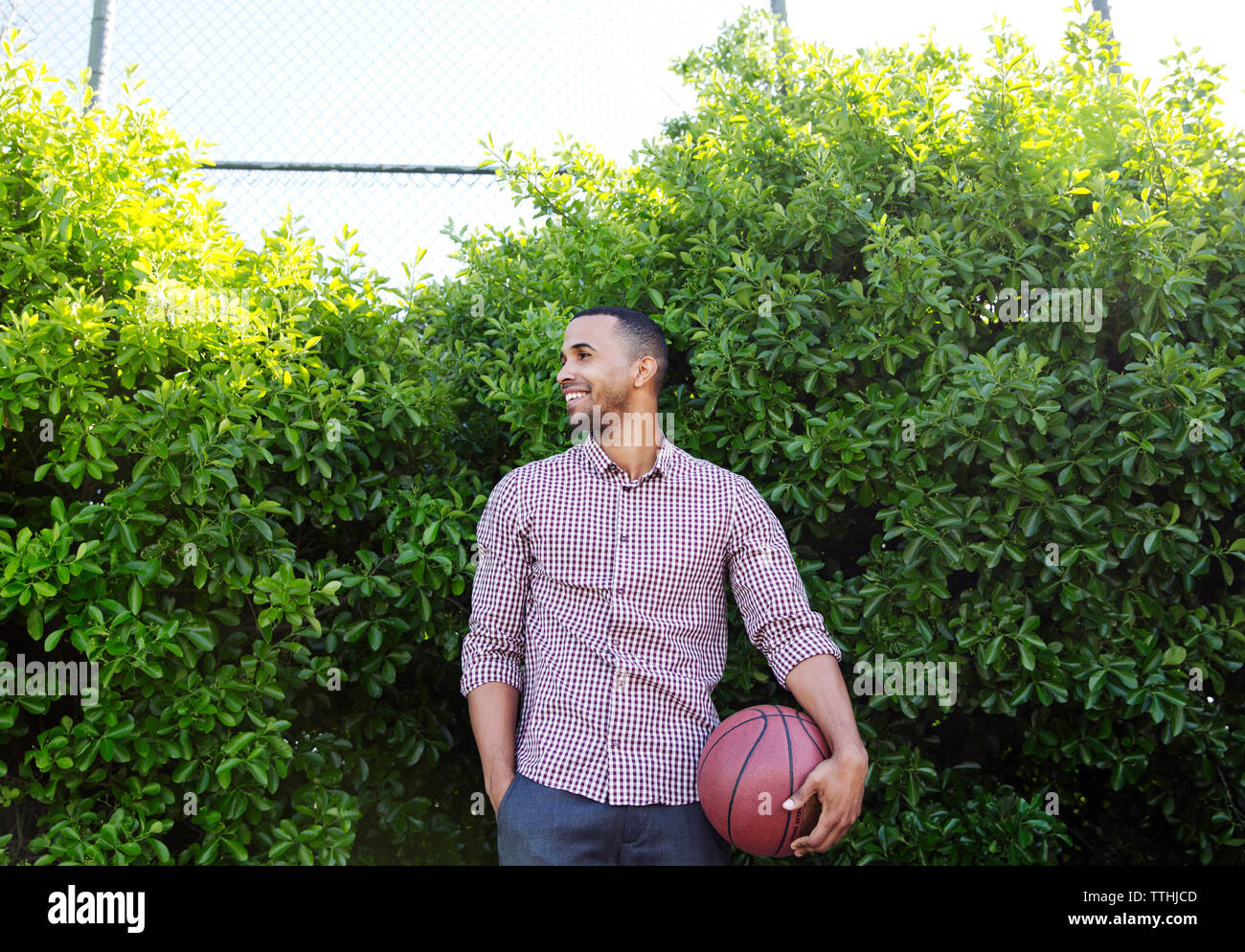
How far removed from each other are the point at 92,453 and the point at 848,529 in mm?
2663

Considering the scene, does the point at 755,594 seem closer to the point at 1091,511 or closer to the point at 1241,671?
the point at 1091,511

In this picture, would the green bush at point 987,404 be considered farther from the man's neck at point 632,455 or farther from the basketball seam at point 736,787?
the basketball seam at point 736,787

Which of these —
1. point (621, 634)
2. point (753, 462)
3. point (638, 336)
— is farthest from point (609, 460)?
point (753, 462)

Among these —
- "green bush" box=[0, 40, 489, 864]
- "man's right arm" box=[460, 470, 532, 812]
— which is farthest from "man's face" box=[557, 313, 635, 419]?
"green bush" box=[0, 40, 489, 864]

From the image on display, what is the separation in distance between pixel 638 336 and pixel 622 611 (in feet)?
3.10

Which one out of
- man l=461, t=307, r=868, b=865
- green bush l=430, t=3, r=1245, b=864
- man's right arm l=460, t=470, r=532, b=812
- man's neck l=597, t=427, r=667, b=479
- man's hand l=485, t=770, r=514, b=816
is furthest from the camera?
green bush l=430, t=3, r=1245, b=864

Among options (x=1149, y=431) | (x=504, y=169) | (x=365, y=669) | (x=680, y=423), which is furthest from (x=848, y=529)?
(x=504, y=169)

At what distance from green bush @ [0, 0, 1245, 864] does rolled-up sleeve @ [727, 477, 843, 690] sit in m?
0.43

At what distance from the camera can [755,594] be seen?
2834mm

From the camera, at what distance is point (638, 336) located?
10.3ft

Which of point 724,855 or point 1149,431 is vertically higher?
point 1149,431

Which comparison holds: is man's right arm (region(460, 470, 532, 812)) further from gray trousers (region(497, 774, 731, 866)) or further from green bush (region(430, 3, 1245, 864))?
green bush (region(430, 3, 1245, 864))

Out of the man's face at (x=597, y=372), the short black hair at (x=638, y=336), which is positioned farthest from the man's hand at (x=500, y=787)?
the short black hair at (x=638, y=336)

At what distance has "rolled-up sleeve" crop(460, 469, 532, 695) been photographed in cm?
285
